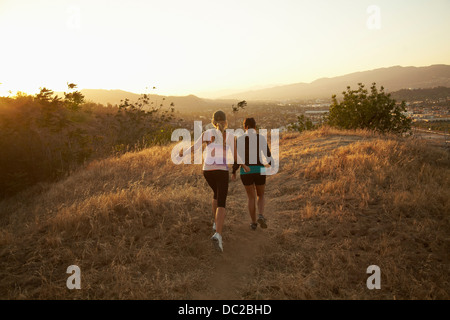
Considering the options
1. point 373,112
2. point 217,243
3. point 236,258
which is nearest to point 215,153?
point 217,243

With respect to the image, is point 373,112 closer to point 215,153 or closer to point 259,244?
point 259,244

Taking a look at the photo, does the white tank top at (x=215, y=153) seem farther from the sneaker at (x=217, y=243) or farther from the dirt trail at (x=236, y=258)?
the dirt trail at (x=236, y=258)

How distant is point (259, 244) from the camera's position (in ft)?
16.1

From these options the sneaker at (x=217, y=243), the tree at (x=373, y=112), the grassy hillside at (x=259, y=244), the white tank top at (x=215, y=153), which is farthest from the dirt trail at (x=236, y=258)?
the tree at (x=373, y=112)

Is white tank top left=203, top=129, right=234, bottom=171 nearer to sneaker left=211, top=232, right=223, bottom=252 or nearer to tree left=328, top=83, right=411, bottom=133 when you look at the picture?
sneaker left=211, top=232, right=223, bottom=252

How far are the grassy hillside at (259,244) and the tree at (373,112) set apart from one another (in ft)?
30.3

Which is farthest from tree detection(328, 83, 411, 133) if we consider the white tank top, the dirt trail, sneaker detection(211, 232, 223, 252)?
sneaker detection(211, 232, 223, 252)

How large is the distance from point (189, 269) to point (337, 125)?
1571 centimetres

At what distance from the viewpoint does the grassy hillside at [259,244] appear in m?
3.60

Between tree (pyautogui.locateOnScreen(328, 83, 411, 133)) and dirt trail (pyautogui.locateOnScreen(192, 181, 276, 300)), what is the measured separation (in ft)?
42.4

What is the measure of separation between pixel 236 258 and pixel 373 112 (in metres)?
15.4

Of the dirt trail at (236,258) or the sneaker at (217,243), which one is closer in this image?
the dirt trail at (236,258)

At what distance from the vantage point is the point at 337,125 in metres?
17.2

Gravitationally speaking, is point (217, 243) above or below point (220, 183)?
below
